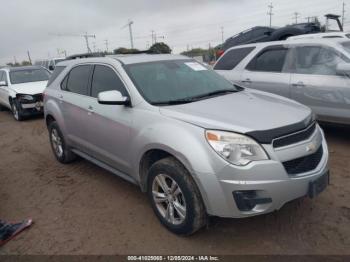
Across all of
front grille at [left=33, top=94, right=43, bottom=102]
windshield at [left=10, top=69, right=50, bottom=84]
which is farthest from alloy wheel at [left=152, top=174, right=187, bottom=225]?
windshield at [left=10, top=69, right=50, bottom=84]

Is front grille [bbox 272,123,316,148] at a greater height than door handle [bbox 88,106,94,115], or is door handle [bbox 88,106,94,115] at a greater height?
door handle [bbox 88,106,94,115]

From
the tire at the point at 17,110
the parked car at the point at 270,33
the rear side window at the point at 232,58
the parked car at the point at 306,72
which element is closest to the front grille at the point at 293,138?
the parked car at the point at 306,72

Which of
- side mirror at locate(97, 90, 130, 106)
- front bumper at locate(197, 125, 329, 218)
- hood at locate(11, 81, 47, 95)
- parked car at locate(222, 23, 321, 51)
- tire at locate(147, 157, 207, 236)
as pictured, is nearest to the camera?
front bumper at locate(197, 125, 329, 218)

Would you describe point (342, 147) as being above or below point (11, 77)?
below

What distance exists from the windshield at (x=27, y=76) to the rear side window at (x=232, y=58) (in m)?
6.68

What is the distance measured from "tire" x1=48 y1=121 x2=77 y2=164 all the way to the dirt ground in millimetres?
361

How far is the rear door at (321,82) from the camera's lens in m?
5.36

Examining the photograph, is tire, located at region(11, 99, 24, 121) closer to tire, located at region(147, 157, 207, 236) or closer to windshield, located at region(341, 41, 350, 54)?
tire, located at region(147, 157, 207, 236)

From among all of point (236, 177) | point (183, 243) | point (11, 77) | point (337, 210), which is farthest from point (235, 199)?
point (11, 77)

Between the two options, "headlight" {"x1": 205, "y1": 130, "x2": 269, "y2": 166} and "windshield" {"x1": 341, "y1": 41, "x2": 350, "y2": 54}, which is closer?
"headlight" {"x1": 205, "y1": 130, "x2": 269, "y2": 166}

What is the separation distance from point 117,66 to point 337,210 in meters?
2.88

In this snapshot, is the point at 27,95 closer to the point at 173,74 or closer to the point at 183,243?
the point at 173,74

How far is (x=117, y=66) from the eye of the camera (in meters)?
4.11

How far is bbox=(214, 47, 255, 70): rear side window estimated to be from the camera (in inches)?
276
